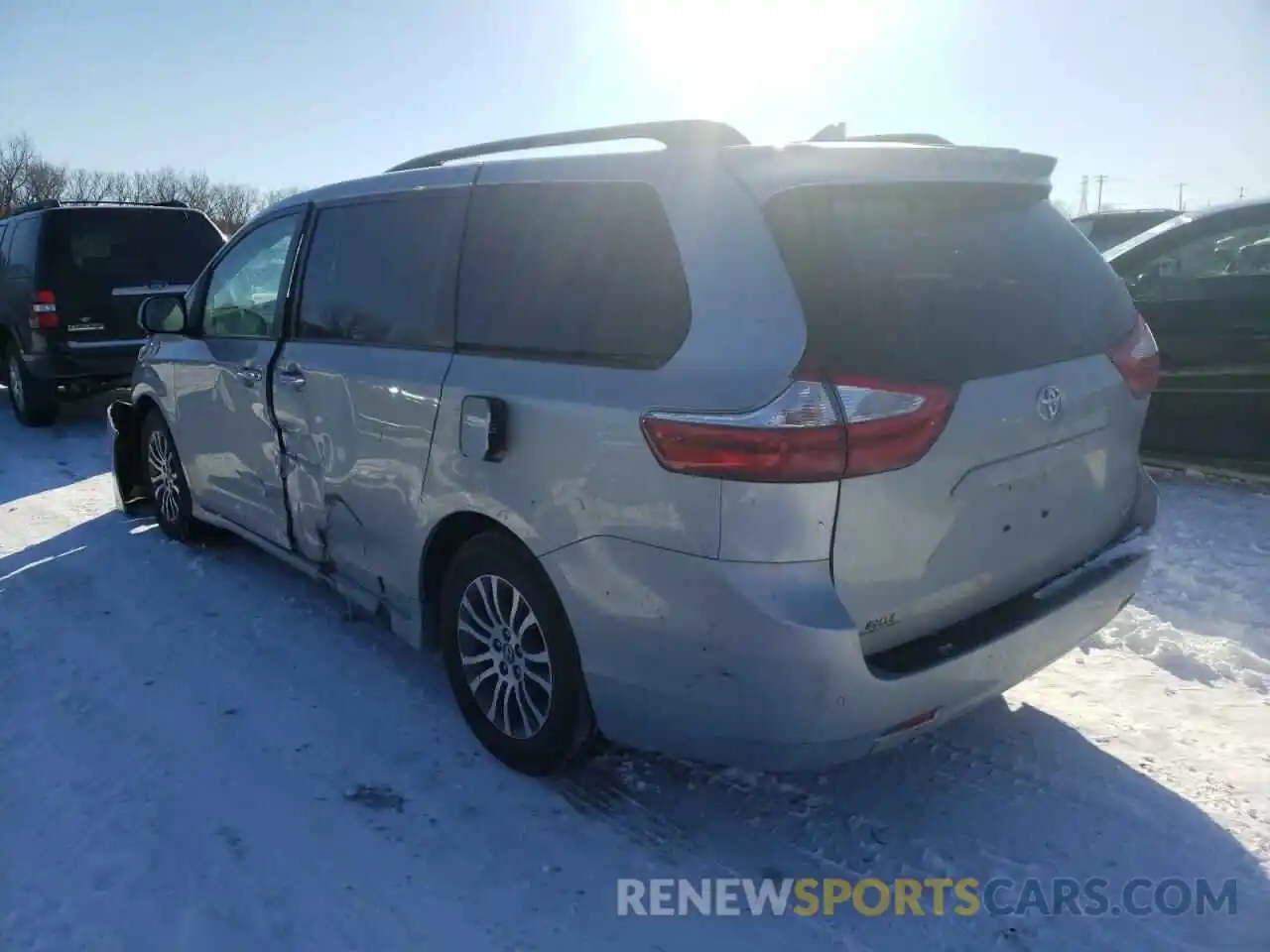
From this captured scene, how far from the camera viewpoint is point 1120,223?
10.6m

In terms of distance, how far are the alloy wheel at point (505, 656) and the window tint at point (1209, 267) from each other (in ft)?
16.4

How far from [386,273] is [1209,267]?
5.17 metres

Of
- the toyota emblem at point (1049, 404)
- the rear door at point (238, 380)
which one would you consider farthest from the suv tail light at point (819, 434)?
the rear door at point (238, 380)

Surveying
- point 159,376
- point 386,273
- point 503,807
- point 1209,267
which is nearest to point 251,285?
point 159,376

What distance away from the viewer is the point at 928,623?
243 centimetres

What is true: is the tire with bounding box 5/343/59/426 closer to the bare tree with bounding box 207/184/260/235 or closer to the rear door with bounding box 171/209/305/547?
the rear door with bounding box 171/209/305/547

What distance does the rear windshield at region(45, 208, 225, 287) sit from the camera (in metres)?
8.41

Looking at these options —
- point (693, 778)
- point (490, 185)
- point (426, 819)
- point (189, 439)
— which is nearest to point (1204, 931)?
point (693, 778)

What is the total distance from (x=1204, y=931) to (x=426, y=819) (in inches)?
82.1

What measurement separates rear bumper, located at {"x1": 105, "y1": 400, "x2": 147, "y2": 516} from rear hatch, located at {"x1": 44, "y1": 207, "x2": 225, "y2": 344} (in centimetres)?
335

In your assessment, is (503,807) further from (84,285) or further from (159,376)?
(84,285)

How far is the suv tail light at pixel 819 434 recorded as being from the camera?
7.05ft

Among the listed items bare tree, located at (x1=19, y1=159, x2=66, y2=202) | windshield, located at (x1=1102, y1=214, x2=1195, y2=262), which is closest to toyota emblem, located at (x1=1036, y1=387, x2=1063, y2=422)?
windshield, located at (x1=1102, y1=214, x2=1195, y2=262)

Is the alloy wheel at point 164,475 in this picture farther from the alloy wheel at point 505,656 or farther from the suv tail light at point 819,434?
the suv tail light at point 819,434
